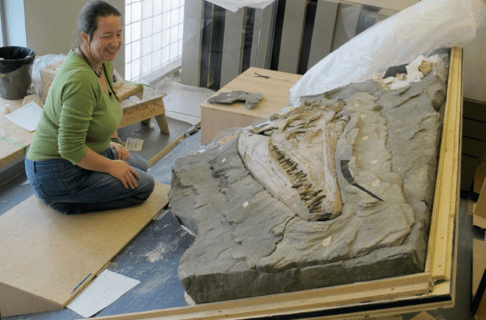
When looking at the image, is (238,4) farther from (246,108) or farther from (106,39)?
(106,39)

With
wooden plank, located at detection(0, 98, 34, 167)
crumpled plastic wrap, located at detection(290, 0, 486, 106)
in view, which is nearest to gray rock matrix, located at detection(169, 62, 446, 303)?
crumpled plastic wrap, located at detection(290, 0, 486, 106)

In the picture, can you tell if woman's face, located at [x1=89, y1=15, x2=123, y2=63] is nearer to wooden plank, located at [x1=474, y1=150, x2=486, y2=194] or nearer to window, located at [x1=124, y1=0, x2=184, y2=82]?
window, located at [x1=124, y1=0, x2=184, y2=82]

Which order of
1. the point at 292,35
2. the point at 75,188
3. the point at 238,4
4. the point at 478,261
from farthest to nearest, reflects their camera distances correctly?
the point at 292,35
the point at 238,4
the point at 478,261
the point at 75,188

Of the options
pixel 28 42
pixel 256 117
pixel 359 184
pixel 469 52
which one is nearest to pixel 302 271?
pixel 359 184

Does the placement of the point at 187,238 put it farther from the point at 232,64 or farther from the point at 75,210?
the point at 232,64

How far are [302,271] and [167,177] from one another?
211 cm

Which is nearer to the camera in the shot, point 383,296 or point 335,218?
point 383,296

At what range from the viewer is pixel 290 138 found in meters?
2.33

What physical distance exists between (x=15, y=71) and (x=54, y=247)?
5.92ft

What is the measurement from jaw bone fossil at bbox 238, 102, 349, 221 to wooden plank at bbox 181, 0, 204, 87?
2.05 m

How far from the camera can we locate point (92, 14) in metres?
2.19

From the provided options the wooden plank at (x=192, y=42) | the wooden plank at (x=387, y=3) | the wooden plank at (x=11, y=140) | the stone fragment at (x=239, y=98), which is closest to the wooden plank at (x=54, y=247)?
the wooden plank at (x=11, y=140)

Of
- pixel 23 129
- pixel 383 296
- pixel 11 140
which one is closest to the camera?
pixel 383 296

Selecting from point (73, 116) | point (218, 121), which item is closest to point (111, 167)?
point (73, 116)
